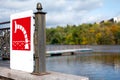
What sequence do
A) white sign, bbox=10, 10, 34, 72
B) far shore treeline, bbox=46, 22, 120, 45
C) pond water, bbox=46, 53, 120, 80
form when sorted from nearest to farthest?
white sign, bbox=10, 10, 34, 72 < pond water, bbox=46, 53, 120, 80 < far shore treeline, bbox=46, 22, 120, 45

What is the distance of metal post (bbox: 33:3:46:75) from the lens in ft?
18.1

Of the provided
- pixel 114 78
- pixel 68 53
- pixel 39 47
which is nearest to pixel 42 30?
pixel 39 47

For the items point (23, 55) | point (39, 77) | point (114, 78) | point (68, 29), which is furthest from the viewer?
point (68, 29)

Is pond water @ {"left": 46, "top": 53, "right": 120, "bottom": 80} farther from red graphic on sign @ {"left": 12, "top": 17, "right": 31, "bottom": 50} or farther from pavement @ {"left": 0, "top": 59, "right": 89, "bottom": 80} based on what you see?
pavement @ {"left": 0, "top": 59, "right": 89, "bottom": 80}

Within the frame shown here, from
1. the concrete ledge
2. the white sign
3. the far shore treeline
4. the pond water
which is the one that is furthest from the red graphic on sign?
the far shore treeline

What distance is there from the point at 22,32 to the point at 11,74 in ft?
3.38

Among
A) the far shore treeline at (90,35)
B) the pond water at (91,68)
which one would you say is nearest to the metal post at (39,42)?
the pond water at (91,68)

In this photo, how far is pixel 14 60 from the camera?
6398 mm

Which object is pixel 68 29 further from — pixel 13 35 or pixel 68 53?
pixel 13 35

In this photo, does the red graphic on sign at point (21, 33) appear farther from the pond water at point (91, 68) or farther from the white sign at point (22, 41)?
the pond water at point (91, 68)

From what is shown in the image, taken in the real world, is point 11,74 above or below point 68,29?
below

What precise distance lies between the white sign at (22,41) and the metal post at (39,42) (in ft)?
0.61

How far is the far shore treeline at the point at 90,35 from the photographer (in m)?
82.9

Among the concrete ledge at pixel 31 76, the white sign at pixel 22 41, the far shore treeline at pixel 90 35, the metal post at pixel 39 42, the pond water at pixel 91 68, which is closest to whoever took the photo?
the concrete ledge at pixel 31 76
